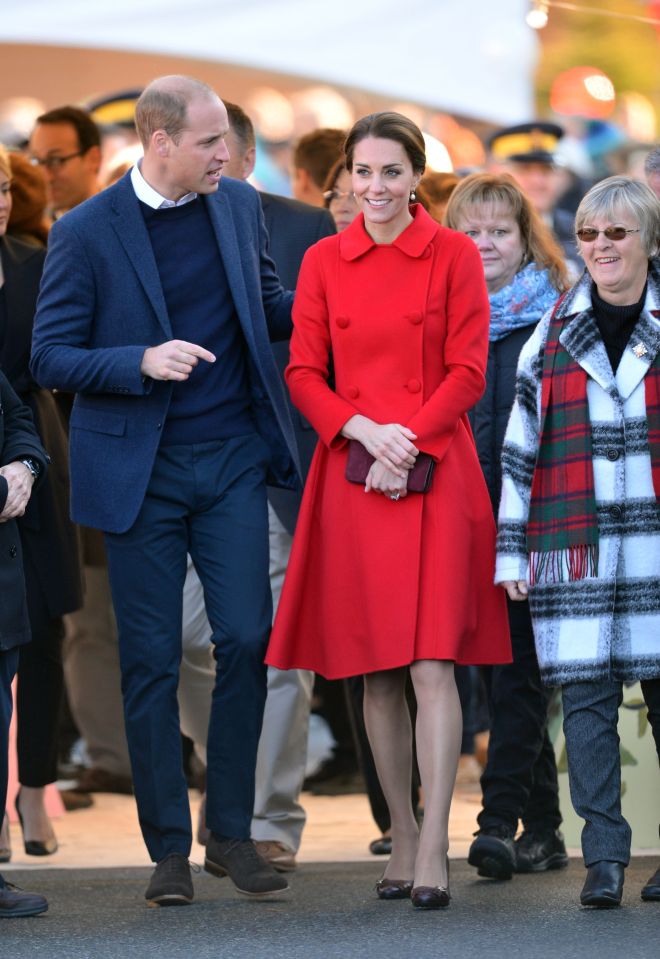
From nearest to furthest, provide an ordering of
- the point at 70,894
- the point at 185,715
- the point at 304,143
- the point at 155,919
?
the point at 155,919 → the point at 70,894 → the point at 185,715 → the point at 304,143

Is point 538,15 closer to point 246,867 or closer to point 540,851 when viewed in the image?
point 540,851

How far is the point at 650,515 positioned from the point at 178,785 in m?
1.58

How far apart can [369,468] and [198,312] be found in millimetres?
708

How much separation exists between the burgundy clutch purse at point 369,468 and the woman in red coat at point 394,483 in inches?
1.1

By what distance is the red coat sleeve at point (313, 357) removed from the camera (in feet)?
19.4

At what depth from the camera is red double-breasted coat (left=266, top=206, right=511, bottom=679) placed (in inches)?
231

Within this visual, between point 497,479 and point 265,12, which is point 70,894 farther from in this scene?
point 265,12

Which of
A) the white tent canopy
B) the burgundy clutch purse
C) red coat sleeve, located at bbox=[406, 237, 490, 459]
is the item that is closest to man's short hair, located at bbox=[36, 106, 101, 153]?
the white tent canopy

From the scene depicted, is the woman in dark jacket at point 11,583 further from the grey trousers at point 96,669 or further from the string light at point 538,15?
the string light at point 538,15

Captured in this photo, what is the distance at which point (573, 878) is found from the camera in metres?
6.39

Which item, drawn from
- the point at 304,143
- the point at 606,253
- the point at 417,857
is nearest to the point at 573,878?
the point at 417,857

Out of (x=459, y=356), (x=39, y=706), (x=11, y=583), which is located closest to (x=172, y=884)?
(x=11, y=583)

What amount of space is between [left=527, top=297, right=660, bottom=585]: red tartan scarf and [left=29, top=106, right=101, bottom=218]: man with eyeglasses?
3.13 m

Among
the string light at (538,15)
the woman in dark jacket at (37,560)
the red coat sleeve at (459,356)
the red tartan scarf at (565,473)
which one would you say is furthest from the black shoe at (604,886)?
the string light at (538,15)
